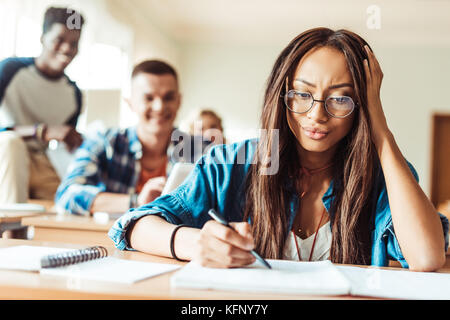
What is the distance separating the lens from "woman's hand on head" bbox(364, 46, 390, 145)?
0.93m

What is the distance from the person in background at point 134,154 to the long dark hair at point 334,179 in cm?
88

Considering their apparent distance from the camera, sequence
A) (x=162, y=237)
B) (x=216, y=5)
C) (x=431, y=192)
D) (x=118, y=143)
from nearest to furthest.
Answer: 1. (x=162, y=237)
2. (x=118, y=143)
3. (x=216, y=5)
4. (x=431, y=192)

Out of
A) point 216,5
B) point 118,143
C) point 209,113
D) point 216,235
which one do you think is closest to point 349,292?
point 216,235

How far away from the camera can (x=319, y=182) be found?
42.5 inches

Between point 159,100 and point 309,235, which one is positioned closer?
point 309,235

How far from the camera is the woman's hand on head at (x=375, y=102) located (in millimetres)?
933

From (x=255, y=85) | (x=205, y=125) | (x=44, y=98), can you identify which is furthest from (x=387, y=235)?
(x=255, y=85)

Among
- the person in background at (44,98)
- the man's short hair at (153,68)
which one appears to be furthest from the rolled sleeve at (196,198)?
the person in background at (44,98)

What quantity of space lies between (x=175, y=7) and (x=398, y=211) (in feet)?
16.6

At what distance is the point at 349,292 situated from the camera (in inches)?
22.0

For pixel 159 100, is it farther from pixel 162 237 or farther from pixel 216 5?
pixel 216 5

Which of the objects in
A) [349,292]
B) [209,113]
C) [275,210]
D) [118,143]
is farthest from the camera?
[209,113]

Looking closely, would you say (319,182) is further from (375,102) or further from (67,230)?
(67,230)

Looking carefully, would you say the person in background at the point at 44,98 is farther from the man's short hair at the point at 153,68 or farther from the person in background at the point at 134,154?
the man's short hair at the point at 153,68
